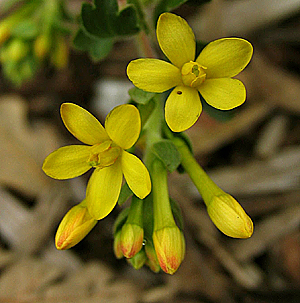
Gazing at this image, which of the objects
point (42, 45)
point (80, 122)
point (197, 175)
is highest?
point (80, 122)

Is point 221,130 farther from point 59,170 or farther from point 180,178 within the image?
point 59,170

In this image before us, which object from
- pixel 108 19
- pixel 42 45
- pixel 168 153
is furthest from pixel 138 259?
pixel 42 45

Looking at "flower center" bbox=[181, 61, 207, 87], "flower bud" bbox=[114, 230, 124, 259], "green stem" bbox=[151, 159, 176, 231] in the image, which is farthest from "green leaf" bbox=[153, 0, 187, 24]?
"flower bud" bbox=[114, 230, 124, 259]

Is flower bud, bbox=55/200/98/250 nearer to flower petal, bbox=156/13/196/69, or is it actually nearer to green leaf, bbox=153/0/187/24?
flower petal, bbox=156/13/196/69

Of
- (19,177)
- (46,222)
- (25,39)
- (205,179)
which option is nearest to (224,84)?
(205,179)

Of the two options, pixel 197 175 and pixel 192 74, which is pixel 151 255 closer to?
pixel 197 175
